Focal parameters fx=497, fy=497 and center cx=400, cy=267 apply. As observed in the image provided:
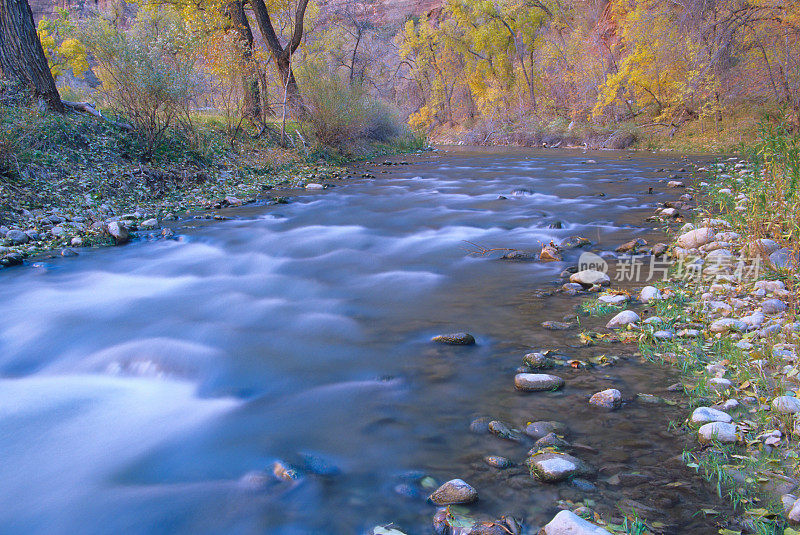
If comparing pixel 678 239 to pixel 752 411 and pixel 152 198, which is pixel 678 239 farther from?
pixel 152 198

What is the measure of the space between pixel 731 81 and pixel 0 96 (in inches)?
851

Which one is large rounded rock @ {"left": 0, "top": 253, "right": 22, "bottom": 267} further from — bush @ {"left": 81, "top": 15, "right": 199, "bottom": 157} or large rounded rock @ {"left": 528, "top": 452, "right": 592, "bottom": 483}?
large rounded rock @ {"left": 528, "top": 452, "right": 592, "bottom": 483}

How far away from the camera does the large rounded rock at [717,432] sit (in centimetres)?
232

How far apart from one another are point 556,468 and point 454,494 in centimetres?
47

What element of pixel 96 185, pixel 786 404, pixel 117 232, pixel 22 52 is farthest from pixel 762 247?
pixel 22 52

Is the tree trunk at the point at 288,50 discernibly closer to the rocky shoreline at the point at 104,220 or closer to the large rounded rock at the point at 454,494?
the rocky shoreline at the point at 104,220

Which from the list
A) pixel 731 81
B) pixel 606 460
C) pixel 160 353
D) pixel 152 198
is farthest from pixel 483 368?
pixel 731 81

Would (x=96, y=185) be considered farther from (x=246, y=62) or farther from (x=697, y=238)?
(x=697, y=238)

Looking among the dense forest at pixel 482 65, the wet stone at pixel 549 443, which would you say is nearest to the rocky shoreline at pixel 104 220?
the dense forest at pixel 482 65

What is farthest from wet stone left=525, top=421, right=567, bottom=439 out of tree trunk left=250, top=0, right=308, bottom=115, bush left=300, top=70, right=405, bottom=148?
tree trunk left=250, top=0, right=308, bottom=115

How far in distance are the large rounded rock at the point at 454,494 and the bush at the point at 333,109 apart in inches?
569

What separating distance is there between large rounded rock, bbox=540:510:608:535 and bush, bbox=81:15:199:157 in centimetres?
1069

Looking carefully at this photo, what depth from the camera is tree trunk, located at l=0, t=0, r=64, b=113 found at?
9.22 metres

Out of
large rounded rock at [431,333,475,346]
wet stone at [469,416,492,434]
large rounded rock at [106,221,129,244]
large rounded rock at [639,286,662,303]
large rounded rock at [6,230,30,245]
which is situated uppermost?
large rounded rock at [6,230,30,245]
